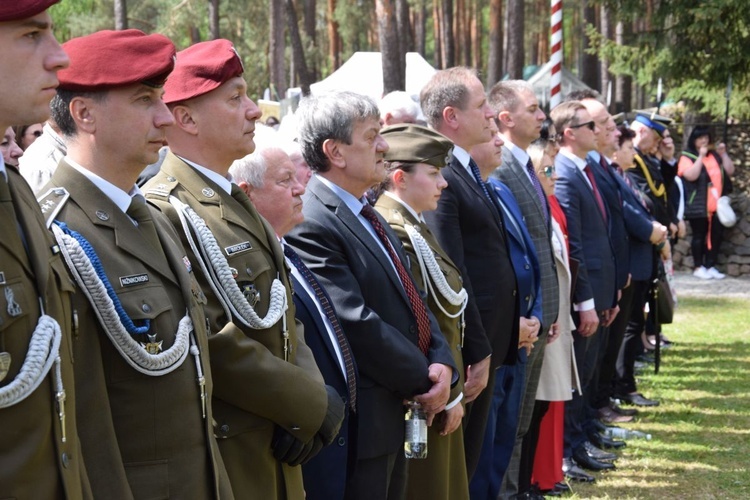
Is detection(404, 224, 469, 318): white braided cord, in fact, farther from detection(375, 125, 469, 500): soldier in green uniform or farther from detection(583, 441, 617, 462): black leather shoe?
detection(583, 441, 617, 462): black leather shoe

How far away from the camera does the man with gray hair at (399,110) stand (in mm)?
5645

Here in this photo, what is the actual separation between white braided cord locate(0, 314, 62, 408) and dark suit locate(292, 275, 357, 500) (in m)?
1.48

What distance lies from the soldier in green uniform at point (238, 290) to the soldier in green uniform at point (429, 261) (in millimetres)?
1068

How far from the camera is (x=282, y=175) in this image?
11.0 feet

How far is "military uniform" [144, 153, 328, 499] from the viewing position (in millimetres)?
2764

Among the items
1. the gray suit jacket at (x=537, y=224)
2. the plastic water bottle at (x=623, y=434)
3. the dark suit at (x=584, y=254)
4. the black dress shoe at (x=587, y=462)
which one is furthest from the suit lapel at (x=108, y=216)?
the plastic water bottle at (x=623, y=434)

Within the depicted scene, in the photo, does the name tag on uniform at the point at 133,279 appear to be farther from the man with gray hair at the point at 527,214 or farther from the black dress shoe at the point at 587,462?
the black dress shoe at the point at 587,462

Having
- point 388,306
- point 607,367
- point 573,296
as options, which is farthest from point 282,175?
point 607,367

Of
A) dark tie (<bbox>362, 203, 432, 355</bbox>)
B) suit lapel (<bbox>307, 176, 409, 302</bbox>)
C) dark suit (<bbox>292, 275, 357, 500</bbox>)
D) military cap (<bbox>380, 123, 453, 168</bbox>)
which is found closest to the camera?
dark suit (<bbox>292, 275, 357, 500</bbox>)

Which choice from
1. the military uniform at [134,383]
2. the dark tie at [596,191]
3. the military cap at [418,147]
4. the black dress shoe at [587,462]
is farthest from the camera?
the dark tie at [596,191]

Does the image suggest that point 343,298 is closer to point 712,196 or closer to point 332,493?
point 332,493

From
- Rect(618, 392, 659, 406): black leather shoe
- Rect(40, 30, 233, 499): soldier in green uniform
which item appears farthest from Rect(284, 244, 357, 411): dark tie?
Rect(618, 392, 659, 406): black leather shoe

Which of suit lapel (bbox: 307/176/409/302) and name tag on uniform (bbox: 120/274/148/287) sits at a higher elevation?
name tag on uniform (bbox: 120/274/148/287)

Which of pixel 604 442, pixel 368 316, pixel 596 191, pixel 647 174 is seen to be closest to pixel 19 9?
pixel 368 316
